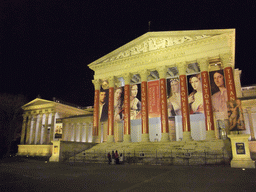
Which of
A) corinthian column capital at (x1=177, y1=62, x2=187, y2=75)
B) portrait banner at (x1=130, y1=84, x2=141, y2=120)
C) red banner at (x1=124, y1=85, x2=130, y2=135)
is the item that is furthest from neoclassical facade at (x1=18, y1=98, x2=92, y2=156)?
corinthian column capital at (x1=177, y1=62, x2=187, y2=75)

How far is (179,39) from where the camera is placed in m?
26.3

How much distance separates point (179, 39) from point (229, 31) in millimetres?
6198

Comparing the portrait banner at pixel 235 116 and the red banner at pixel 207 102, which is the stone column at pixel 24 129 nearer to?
the red banner at pixel 207 102

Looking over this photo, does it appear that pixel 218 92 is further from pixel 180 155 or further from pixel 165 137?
pixel 180 155

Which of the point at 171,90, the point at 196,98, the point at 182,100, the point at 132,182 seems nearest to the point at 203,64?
the point at 196,98

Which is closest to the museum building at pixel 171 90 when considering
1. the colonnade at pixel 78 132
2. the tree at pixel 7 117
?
the colonnade at pixel 78 132

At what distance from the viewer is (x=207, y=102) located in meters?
23.0

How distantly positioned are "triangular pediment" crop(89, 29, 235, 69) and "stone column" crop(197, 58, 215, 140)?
3508mm

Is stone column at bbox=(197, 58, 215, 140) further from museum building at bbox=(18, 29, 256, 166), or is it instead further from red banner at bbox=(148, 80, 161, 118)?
red banner at bbox=(148, 80, 161, 118)

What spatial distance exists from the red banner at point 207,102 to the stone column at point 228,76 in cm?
214

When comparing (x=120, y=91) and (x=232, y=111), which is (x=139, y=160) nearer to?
(x=232, y=111)

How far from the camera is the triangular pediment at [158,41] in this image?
24859 millimetres

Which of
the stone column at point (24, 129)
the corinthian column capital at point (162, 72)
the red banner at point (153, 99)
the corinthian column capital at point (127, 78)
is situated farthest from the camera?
the stone column at point (24, 129)

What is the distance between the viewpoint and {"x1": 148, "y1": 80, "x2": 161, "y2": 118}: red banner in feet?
84.9
